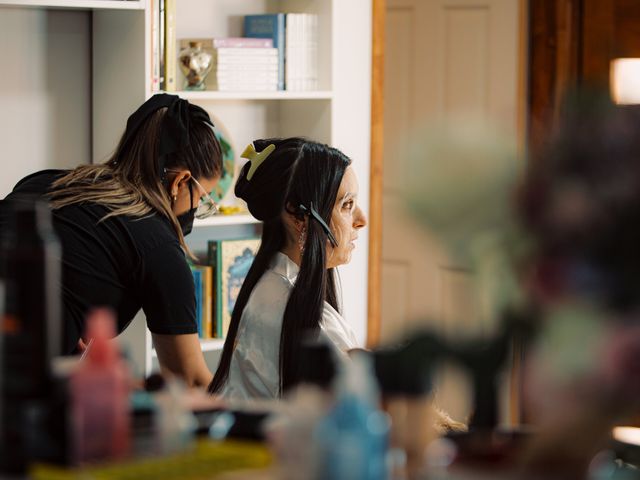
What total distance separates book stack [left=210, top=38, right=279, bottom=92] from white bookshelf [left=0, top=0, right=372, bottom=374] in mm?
53

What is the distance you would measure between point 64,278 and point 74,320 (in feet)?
0.33

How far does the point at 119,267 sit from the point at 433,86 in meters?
2.25

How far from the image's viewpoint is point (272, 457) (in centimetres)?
115

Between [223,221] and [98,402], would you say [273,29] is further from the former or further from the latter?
[98,402]

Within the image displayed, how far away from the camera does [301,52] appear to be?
3764mm

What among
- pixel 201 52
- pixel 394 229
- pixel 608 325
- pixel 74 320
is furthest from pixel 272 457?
pixel 394 229

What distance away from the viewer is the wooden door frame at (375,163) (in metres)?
3.93

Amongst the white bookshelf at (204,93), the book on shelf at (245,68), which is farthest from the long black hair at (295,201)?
the book on shelf at (245,68)

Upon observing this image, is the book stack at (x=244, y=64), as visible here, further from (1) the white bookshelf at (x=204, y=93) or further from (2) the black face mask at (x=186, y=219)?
(2) the black face mask at (x=186, y=219)

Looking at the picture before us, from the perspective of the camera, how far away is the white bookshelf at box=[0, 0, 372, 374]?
3363mm

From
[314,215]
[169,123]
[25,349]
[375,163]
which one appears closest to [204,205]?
[169,123]

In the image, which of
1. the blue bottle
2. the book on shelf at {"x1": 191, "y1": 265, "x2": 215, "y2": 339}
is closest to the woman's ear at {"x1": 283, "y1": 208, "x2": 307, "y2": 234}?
the book on shelf at {"x1": 191, "y1": 265, "x2": 215, "y2": 339}

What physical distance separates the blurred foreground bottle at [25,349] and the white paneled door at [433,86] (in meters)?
3.25

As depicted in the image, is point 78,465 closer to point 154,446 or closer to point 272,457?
point 154,446
